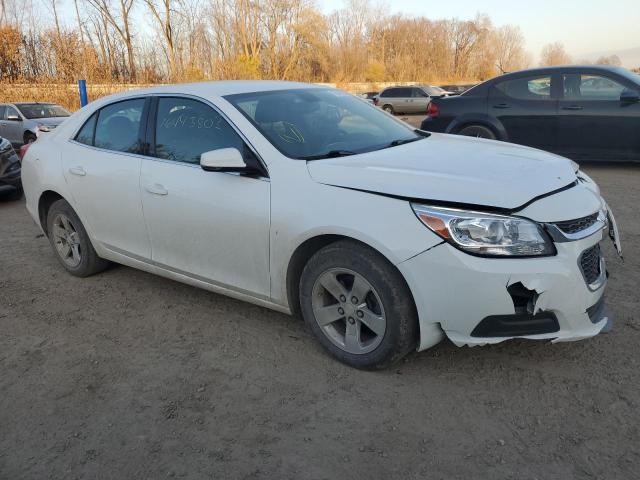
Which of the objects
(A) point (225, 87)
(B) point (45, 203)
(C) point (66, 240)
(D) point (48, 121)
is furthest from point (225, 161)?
(D) point (48, 121)

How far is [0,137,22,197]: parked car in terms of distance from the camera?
841cm

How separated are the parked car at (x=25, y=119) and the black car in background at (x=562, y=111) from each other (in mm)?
10693

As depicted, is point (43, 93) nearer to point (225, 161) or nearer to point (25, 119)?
point (25, 119)

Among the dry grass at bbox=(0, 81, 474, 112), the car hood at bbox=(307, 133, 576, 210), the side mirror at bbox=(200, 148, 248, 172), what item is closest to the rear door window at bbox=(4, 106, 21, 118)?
the dry grass at bbox=(0, 81, 474, 112)

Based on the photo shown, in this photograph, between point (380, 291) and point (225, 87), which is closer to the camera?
point (380, 291)

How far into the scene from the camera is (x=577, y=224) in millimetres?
2785

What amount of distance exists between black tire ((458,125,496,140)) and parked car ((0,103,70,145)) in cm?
1043

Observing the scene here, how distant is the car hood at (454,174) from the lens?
271cm

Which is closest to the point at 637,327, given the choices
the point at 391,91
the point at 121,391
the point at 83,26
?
the point at 121,391

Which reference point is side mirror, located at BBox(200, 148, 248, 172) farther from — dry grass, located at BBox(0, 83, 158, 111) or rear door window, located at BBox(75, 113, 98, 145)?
dry grass, located at BBox(0, 83, 158, 111)

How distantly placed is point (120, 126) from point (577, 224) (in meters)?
3.26

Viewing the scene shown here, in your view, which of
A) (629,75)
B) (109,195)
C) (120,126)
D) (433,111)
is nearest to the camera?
(109,195)

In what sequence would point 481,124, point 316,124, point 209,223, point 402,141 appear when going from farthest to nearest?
point 481,124, point 402,141, point 316,124, point 209,223

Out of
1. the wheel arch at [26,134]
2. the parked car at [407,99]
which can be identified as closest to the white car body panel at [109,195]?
the wheel arch at [26,134]
